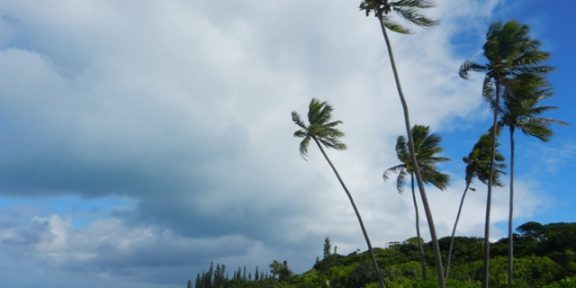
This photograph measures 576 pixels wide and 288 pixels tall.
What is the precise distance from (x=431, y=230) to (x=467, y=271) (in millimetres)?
17200

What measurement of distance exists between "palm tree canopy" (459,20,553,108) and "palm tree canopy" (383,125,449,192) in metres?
7.08

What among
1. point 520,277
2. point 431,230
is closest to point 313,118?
point 431,230

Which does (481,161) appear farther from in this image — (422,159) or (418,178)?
(418,178)

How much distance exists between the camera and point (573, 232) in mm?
30344

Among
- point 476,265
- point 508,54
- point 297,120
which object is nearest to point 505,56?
point 508,54

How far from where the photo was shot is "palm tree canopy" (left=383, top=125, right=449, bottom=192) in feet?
78.0

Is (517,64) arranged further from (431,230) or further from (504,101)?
(431,230)

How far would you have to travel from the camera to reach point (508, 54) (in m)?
16.8

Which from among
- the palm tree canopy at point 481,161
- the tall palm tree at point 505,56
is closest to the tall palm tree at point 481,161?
the palm tree canopy at point 481,161

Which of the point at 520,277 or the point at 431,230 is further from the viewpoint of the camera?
the point at 520,277

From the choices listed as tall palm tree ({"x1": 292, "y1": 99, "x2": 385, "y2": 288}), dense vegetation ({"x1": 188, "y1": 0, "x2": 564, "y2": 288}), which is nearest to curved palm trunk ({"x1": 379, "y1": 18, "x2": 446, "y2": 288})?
dense vegetation ({"x1": 188, "y1": 0, "x2": 564, "y2": 288})

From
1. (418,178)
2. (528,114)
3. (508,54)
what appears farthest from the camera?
(528,114)

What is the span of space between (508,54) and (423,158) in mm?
8161

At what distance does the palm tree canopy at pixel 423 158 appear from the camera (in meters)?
23.8
